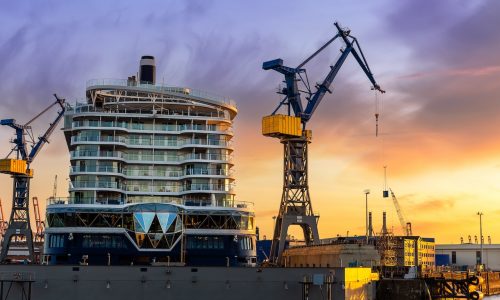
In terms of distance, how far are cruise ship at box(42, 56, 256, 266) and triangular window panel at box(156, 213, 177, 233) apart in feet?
0.39

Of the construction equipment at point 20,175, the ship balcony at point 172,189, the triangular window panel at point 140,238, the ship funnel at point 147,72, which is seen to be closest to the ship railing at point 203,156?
the ship balcony at point 172,189

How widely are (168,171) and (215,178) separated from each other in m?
5.97

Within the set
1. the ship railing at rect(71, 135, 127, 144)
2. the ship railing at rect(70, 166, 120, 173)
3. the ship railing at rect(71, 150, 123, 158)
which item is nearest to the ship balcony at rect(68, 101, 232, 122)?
the ship railing at rect(71, 135, 127, 144)

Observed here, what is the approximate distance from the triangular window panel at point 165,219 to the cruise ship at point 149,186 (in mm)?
118

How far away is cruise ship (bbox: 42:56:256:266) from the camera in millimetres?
79625

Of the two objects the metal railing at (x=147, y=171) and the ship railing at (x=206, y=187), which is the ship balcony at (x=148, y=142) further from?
the ship railing at (x=206, y=187)

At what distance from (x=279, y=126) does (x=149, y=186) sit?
68.1 ft

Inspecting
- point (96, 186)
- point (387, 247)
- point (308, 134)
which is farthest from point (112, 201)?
point (387, 247)

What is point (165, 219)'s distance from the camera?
79875 millimetres

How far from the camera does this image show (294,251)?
307 ft

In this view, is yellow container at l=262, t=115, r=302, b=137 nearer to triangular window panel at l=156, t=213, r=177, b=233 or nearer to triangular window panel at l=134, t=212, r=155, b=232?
triangular window panel at l=156, t=213, r=177, b=233

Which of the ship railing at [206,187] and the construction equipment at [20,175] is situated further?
the construction equipment at [20,175]

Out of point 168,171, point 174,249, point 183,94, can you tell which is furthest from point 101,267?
point 183,94

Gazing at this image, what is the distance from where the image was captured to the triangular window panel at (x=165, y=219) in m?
79.8
